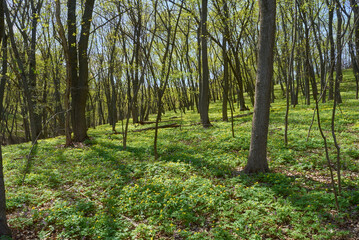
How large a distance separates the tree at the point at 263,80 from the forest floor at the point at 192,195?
2.30ft

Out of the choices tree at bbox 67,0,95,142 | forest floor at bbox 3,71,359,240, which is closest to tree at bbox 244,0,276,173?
forest floor at bbox 3,71,359,240

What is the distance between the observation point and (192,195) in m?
5.42

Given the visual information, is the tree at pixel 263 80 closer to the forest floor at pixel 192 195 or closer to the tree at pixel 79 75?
the forest floor at pixel 192 195

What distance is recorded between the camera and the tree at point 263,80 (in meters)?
5.82

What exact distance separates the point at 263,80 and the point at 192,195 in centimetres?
354

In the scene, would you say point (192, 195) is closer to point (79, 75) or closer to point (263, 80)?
point (263, 80)

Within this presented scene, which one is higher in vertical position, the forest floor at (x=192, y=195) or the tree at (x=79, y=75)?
the tree at (x=79, y=75)

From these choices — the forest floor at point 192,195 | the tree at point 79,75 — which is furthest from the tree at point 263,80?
the tree at point 79,75

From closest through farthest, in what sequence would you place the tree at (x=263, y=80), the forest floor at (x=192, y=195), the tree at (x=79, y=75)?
the forest floor at (x=192, y=195), the tree at (x=263, y=80), the tree at (x=79, y=75)

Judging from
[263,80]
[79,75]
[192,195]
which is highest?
[79,75]

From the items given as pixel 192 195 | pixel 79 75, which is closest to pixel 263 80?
pixel 192 195

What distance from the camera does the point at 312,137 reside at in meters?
8.98

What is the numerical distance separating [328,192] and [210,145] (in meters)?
5.01

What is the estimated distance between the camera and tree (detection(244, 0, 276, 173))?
5.82 m
